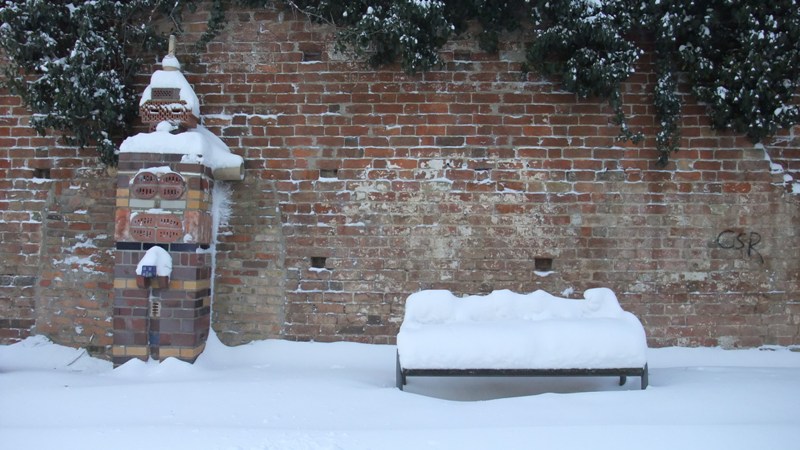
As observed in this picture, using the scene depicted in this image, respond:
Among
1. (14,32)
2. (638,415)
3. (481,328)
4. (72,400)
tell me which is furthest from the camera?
(14,32)

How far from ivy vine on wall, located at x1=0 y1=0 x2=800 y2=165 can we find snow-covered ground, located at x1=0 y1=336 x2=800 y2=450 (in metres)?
1.94

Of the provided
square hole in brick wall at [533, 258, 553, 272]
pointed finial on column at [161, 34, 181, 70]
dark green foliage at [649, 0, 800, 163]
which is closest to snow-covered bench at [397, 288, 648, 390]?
square hole in brick wall at [533, 258, 553, 272]

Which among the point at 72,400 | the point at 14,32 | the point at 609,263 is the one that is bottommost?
the point at 72,400

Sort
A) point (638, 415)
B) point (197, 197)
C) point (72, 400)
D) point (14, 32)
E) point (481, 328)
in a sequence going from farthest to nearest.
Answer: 1. point (14, 32)
2. point (197, 197)
3. point (481, 328)
4. point (72, 400)
5. point (638, 415)

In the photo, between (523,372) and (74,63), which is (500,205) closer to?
(523,372)

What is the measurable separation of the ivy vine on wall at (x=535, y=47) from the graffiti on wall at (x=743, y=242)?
876 mm

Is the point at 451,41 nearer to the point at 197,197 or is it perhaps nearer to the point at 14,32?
the point at 197,197

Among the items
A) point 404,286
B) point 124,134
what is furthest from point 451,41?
point 124,134

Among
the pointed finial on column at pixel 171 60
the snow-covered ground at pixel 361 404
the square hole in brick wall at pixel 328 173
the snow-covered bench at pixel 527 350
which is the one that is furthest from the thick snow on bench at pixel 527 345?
the pointed finial on column at pixel 171 60

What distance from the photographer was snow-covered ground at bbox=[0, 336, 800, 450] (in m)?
3.02

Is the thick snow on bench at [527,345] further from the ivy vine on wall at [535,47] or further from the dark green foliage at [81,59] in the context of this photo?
the dark green foliage at [81,59]

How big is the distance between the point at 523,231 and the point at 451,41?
1.89m

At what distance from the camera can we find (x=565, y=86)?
4895mm

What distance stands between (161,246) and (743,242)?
510cm
